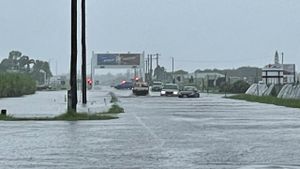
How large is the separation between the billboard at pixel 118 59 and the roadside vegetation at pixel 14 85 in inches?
1692

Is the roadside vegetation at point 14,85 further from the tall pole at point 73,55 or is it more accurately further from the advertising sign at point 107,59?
the tall pole at point 73,55

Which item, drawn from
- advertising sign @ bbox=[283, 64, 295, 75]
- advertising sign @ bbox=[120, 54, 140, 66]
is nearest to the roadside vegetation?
advertising sign @ bbox=[283, 64, 295, 75]

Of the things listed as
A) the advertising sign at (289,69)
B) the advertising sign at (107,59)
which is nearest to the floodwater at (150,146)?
the advertising sign at (289,69)

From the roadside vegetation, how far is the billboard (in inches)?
1692

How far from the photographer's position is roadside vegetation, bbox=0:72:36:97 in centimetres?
8238

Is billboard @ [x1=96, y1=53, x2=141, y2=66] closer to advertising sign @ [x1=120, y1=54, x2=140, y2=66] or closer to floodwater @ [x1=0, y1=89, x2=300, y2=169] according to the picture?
advertising sign @ [x1=120, y1=54, x2=140, y2=66]

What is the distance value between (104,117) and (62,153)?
16547mm

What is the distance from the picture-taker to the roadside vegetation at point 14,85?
82375 mm

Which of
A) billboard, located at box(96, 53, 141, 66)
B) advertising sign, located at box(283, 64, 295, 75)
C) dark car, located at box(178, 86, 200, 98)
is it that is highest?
billboard, located at box(96, 53, 141, 66)

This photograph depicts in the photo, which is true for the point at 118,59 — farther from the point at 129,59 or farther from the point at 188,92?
the point at 188,92

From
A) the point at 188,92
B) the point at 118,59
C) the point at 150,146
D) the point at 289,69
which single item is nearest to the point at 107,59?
the point at 118,59

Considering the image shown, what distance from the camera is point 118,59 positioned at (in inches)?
5694

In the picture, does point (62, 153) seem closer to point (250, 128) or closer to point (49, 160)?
point (49, 160)

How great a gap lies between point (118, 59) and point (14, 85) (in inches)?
2257
